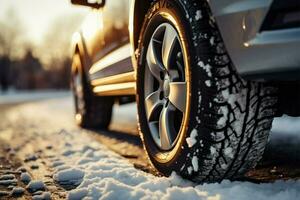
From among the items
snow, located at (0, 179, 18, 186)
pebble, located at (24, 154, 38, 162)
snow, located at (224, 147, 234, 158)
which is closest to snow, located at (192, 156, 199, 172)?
snow, located at (224, 147, 234, 158)

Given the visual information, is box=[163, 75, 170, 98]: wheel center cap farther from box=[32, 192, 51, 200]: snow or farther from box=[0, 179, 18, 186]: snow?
box=[0, 179, 18, 186]: snow

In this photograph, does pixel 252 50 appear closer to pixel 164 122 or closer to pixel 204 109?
pixel 204 109

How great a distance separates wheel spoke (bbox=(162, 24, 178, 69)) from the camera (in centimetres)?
229

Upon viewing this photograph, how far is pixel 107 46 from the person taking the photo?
12.3ft

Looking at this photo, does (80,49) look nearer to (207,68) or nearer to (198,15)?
(198,15)

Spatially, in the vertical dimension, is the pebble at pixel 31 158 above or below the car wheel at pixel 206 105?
below

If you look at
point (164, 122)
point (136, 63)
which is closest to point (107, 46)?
point (136, 63)

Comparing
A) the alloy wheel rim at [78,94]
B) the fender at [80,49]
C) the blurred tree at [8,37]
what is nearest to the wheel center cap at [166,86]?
the fender at [80,49]

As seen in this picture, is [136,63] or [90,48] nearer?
[136,63]

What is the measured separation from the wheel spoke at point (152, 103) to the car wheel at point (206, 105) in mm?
153

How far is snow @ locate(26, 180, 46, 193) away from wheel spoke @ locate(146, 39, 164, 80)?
0.93 metres

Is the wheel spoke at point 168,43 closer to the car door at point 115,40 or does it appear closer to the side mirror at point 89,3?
the car door at point 115,40

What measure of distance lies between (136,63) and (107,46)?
3.61ft

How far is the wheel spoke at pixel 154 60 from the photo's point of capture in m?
2.47
